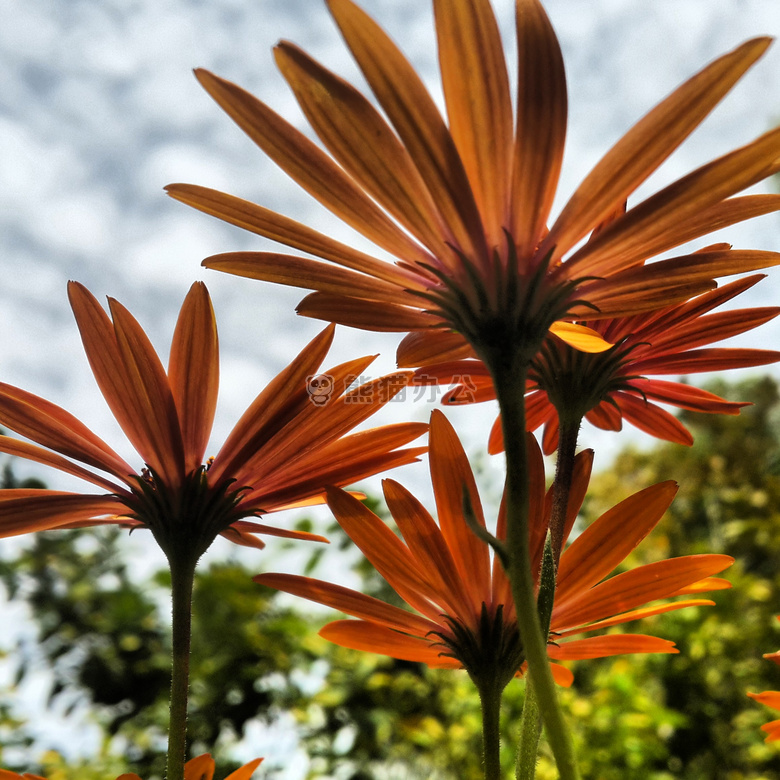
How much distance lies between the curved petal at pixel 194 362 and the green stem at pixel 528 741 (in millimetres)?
331

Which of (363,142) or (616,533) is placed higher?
(363,142)

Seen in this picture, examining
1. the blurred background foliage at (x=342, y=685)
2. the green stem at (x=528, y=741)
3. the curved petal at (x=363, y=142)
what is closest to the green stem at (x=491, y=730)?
the green stem at (x=528, y=741)

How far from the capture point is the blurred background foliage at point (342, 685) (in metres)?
1.62

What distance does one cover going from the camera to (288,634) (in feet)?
6.00

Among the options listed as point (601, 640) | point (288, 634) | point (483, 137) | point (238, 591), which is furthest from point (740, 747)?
point (483, 137)

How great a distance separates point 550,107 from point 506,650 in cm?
39

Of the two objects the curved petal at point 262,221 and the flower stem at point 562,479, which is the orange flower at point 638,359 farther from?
the curved petal at point 262,221

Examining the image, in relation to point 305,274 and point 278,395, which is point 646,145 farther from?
point 278,395

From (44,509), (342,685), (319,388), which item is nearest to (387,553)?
(319,388)

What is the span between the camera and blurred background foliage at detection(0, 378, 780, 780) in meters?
1.62

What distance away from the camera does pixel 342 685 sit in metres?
1.88

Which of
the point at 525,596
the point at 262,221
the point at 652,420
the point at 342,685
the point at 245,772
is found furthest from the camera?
the point at 342,685

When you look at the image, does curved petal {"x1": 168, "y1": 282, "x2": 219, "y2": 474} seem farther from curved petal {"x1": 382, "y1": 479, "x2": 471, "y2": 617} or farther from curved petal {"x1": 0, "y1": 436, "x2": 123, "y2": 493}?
curved petal {"x1": 382, "y1": 479, "x2": 471, "y2": 617}

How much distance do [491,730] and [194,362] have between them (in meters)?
0.36
